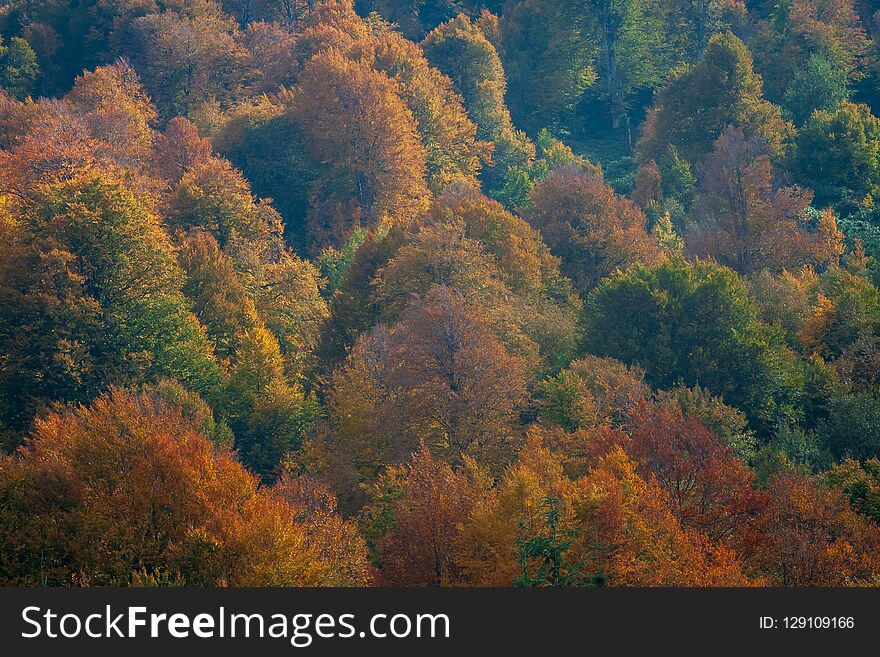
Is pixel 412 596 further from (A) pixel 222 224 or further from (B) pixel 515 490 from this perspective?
(A) pixel 222 224

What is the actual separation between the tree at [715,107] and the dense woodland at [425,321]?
0.32m

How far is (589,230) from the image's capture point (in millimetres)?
81500

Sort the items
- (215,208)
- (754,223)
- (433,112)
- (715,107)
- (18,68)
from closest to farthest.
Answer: (215,208) < (754,223) < (715,107) < (433,112) < (18,68)

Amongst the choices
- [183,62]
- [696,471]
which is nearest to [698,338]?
[696,471]

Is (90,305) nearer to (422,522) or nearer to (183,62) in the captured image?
(422,522)

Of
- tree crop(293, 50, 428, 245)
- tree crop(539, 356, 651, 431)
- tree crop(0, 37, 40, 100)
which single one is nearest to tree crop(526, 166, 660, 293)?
tree crop(293, 50, 428, 245)

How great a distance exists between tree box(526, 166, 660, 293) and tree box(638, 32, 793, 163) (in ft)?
74.9

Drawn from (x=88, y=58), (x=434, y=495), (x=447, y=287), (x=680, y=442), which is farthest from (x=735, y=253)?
(x=88, y=58)

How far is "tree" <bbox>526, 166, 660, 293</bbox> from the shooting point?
80.6 metres

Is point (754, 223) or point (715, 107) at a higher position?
point (715, 107)

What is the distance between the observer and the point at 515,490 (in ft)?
144

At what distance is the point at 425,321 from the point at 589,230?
26520 mm

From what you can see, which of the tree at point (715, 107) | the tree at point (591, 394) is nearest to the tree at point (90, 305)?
the tree at point (591, 394)

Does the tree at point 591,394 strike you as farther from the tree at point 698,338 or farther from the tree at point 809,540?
the tree at point 809,540
